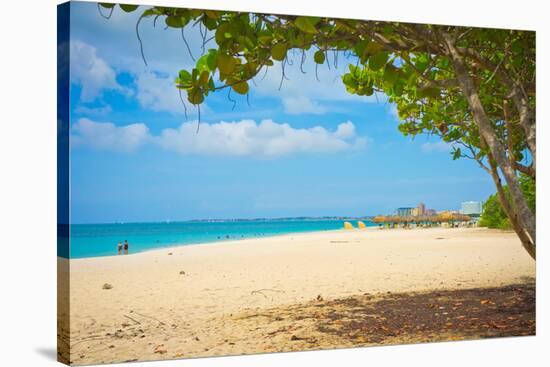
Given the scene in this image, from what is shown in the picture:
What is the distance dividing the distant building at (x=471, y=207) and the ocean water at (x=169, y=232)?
2.94 feet

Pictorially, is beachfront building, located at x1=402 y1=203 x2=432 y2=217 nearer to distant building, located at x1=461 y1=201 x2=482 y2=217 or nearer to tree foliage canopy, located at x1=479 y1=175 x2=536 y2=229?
distant building, located at x1=461 y1=201 x2=482 y2=217

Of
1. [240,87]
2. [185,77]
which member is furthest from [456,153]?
[185,77]

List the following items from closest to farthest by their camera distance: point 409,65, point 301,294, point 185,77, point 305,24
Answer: point 305,24, point 409,65, point 185,77, point 301,294

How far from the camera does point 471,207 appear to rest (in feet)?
18.9

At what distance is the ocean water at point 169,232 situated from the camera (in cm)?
432

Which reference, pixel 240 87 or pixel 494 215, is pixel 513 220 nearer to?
pixel 494 215

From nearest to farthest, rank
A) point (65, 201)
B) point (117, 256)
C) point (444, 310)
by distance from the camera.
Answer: point (65, 201) → point (117, 256) → point (444, 310)

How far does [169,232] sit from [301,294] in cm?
114

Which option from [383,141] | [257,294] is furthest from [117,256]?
[383,141]

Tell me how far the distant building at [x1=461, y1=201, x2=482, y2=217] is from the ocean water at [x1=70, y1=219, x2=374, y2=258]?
0.90 meters

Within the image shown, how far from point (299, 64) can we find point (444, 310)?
2226 mm

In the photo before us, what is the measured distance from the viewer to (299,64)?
16.9ft

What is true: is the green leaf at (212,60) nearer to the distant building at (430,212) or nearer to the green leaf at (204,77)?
the green leaf at (204,77)
